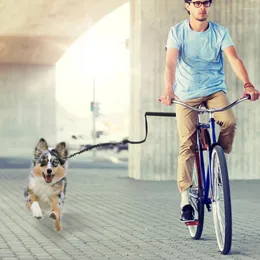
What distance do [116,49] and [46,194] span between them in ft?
85.2

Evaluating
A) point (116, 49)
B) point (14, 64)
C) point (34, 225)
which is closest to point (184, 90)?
point (34, 225)

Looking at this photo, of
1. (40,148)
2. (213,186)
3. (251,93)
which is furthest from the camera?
(213,186)

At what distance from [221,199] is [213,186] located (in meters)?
0.15

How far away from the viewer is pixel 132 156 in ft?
59.3

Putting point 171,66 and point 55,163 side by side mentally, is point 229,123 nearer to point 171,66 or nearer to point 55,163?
point 171,66

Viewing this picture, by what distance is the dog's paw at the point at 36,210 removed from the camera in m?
7.01

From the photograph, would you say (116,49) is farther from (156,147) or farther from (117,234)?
(117,234)

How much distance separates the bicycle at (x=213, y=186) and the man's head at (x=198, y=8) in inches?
27.7

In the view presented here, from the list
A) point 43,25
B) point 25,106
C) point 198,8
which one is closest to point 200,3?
point 198,8

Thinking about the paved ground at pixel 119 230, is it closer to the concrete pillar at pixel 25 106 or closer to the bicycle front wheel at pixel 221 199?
the bicycle front wheel at pixel 221 199

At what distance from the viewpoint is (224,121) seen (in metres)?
7.07

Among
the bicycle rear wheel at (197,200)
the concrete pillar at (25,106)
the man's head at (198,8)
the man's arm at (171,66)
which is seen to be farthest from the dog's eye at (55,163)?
the concrete pillar at (25,106)

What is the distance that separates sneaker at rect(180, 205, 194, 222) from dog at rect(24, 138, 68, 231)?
1.01 meters

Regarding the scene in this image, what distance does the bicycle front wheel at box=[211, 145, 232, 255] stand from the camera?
6.60 m
